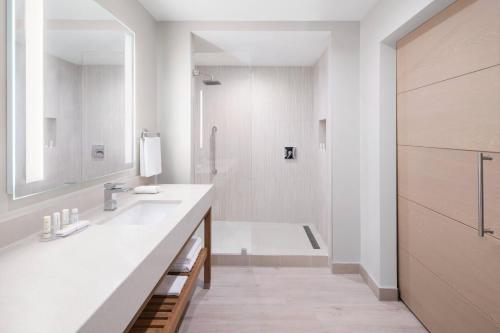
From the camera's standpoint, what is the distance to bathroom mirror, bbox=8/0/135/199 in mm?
1483

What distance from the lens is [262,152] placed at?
484 cm

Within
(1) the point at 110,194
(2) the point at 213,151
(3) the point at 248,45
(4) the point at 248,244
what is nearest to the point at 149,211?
(1) the point at 110,194

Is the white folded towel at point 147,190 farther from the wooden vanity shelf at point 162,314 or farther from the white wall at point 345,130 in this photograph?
the white wall at point 345,130

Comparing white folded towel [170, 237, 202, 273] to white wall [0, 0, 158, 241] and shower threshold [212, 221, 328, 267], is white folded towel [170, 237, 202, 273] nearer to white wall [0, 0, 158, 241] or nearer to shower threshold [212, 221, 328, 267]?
white wall [0, 0, 158, 241]

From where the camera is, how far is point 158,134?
10.9 ft

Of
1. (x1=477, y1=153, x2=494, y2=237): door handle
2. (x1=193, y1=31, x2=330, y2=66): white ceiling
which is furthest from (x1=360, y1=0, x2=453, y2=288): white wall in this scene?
(x1=477, y1=153, x2=494, y2=237): door handle

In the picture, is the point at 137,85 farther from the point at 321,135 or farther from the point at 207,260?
the point at 321,135

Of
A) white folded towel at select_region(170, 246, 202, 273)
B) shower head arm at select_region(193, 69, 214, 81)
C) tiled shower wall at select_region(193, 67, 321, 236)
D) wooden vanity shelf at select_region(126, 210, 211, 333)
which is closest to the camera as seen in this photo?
wooden vanity shelf at select_region(126, 210, 211, 333)

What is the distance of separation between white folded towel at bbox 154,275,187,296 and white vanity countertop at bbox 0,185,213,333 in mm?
460

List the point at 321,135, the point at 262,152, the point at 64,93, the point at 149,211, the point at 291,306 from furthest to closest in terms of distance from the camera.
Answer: the point at 262,152, the point at 321,135, the point at 291,306, the point at 149,211, the point at 64,93

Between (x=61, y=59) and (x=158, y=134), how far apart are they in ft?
5.13

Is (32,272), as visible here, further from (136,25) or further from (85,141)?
(136,25)

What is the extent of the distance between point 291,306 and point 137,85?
83.3 inches

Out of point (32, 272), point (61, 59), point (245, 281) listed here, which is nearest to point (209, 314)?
point (245, 281)
